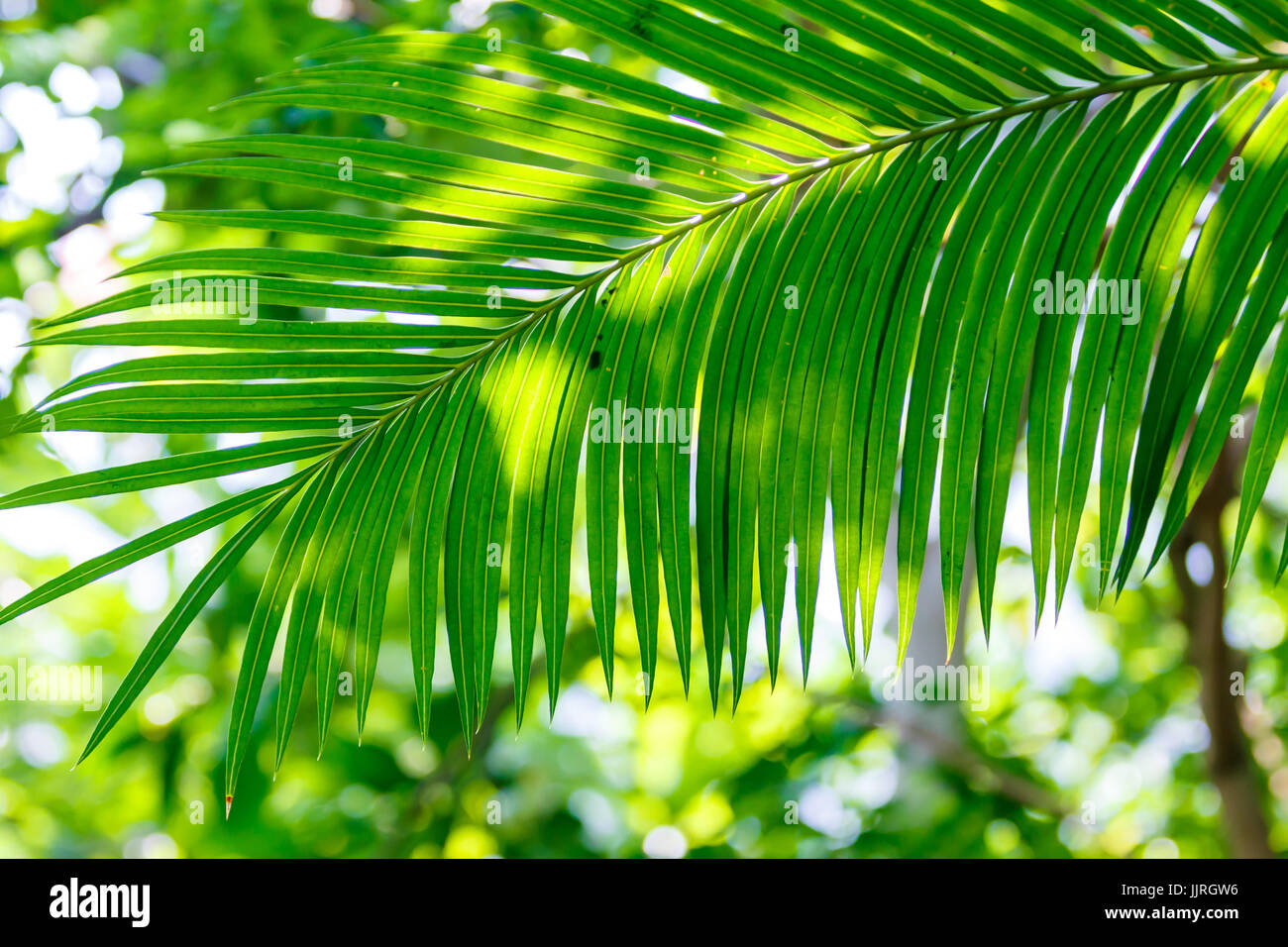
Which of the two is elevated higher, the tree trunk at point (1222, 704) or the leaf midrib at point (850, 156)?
the leaf midrib at point (850, 156)

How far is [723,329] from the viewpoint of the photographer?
90 centimetres

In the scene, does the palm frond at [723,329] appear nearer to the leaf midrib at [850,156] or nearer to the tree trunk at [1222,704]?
the leaf midrib at [850,156]

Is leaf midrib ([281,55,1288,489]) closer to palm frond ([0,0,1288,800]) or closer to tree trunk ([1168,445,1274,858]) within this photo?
palm frond ([0,0,1288,800])

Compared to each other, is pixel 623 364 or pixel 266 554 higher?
pixel 623 364

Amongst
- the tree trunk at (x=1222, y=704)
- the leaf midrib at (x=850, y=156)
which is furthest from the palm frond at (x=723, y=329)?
the tree trunk at (x=1222, y=704)

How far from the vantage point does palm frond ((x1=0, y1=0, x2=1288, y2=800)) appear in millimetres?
820

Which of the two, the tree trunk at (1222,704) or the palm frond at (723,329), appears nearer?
the palm frond at (723,329)

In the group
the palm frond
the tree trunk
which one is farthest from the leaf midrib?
the tree trunk

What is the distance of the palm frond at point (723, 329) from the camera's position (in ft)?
2.69

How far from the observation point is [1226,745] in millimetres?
2400

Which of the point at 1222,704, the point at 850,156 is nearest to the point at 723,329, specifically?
the point at 850,156
